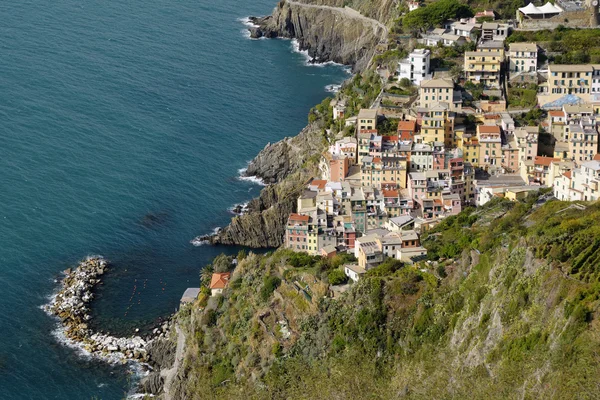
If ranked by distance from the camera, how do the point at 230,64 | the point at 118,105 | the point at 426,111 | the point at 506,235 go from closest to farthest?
1. the point at 506,235
2. the point at 426,111
3. the point at 118,105
4. the point at 230,64

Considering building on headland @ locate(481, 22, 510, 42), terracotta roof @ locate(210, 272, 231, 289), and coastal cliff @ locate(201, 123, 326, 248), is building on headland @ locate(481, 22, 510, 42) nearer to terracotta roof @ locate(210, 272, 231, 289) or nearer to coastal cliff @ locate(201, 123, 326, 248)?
coastal cliff @ locate(201, 123, 326, 248)

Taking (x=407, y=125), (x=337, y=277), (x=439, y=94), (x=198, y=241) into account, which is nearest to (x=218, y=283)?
(x=198, y=241)

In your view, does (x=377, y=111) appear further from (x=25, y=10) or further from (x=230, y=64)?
(x=25, y=10)

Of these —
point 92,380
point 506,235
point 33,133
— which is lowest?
point 92,380

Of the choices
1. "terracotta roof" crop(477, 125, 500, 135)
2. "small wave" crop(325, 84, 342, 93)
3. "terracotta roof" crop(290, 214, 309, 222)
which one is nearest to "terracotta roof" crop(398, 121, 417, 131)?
"terracotta roof" crop(477, 125, 500, 135)

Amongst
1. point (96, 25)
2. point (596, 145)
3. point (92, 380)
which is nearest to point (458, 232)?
point (596, 145)

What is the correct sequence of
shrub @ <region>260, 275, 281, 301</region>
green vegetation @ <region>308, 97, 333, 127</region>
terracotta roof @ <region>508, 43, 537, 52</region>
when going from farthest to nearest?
green vegetation @ <region>308, 97, 333, 127</region> → terracotta roof @ <region>508, 43, 537, 52</region> → shrub @ <region>260, 275, 281, 301</region>

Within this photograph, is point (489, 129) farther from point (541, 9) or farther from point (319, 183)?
point (541, 9)
